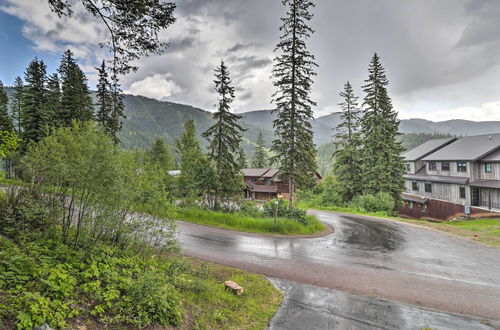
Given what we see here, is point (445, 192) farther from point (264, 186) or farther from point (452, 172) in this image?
point (264, 186)

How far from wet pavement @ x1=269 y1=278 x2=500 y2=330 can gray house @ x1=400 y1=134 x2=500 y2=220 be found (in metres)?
25.3

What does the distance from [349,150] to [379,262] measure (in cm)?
2283

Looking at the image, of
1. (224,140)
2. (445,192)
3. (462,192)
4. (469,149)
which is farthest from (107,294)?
(469,149)

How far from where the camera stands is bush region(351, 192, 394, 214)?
2638 centimetres

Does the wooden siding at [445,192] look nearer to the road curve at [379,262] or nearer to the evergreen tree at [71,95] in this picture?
the road curve at [379,262]

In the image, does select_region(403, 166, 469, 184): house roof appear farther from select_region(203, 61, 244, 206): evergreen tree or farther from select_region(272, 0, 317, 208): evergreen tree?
select_region(203, 61, 244, 206): evergreen tree

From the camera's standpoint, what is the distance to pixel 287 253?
11094mm

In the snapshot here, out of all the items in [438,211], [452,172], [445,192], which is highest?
[452,172]

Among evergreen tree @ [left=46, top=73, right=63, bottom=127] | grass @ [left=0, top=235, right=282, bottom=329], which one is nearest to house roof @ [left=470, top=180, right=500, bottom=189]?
grass @ [left=0, top=235, right=282, bottom=329]

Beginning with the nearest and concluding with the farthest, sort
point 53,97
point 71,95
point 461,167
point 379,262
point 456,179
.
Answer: point 379,262
point 71,95
point 456,179
point 461,167
point 53,97

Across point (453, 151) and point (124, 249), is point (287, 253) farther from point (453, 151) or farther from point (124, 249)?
point (453, 151)

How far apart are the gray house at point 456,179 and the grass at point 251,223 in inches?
833

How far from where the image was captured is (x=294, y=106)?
60.6ft

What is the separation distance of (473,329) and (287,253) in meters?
6.54
